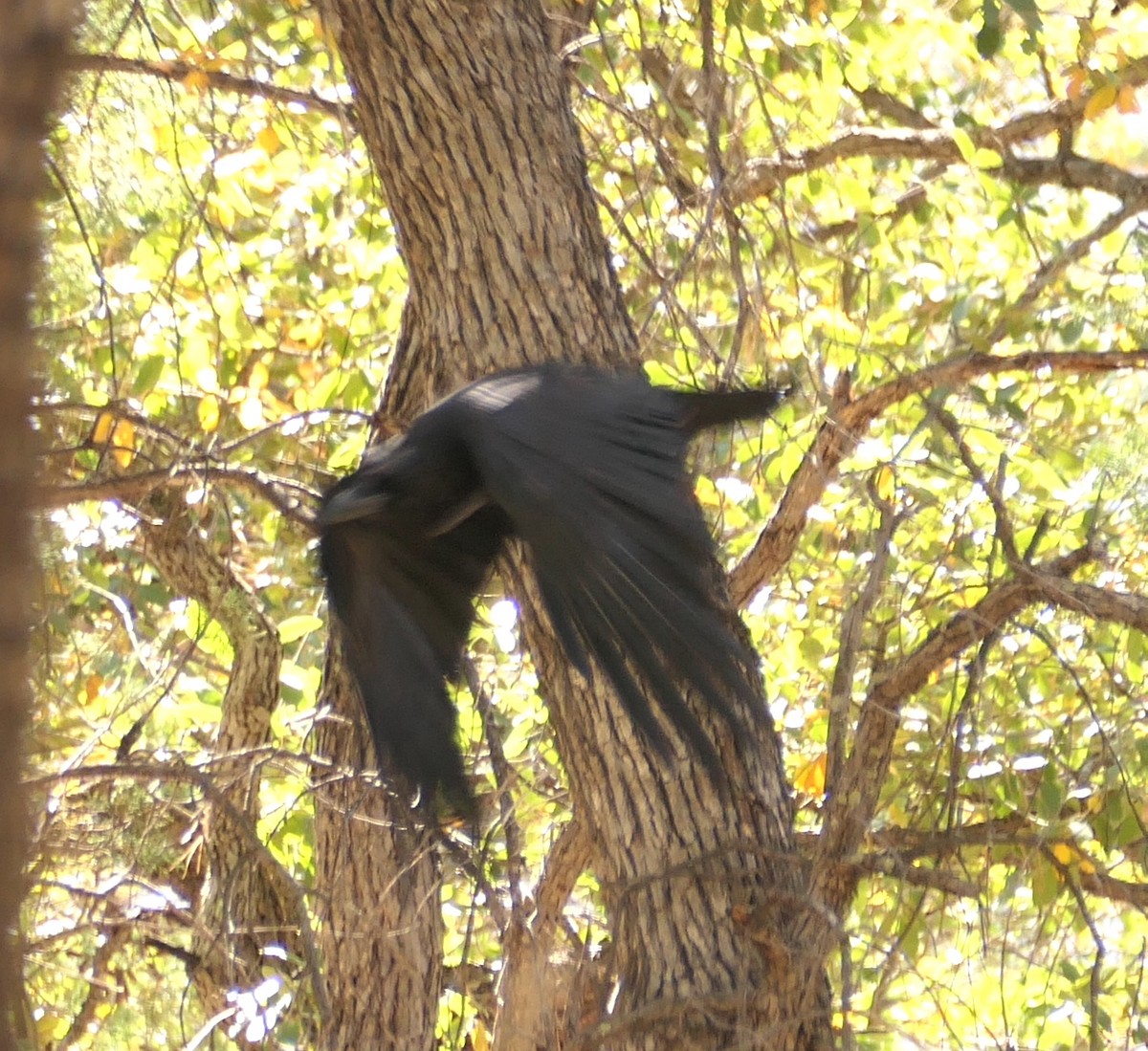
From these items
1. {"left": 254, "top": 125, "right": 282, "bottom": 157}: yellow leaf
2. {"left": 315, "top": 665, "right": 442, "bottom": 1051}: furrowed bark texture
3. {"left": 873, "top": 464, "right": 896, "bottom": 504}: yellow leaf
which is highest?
{"left": 254, "top": 125, "right": 282, "bottom": 157}: yellow leaf

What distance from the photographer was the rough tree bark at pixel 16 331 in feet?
1.31

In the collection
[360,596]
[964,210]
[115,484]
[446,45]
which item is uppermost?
[964,210]

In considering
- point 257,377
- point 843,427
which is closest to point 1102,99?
point 843,427

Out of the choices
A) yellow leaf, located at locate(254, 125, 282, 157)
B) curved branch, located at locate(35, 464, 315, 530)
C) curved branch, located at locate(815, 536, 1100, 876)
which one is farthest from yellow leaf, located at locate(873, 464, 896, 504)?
yellow leaf, located at locate(254, 125, 282, 157)

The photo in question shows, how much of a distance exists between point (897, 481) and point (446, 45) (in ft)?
3.94

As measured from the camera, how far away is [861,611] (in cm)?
215

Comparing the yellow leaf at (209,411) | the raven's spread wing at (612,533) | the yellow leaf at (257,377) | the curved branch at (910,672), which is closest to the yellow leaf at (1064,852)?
the curved branch at (910,672)

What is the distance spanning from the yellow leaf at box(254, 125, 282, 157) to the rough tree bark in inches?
136

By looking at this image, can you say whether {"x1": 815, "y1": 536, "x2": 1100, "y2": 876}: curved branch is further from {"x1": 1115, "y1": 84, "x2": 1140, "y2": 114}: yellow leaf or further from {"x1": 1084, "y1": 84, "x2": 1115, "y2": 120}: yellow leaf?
{"x1": 1115, "y1": 84, "x2": 1140, "y2": 114}: yellow leaf

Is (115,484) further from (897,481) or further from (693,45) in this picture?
(693,45)

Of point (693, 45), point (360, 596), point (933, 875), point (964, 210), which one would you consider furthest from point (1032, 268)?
point (360, 596)

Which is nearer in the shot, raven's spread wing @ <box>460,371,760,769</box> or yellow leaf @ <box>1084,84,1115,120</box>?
raven's spread wing @ <box>460,371,760,769</box>

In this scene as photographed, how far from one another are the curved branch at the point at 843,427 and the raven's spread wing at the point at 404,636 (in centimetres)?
83

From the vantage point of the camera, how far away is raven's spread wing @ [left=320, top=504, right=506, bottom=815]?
188cm
